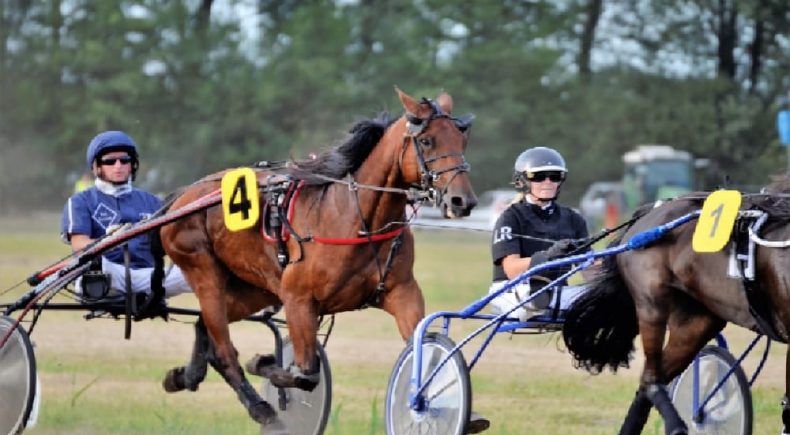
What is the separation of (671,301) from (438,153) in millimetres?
1111

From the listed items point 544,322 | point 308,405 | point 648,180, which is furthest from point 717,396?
point 648,180

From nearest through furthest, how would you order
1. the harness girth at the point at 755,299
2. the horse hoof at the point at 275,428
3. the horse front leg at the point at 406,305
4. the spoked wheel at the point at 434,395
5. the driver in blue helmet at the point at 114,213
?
the harness girth at the point at 755,299
the spoked wheel at the point at 434,395
the horse front leg at the point at 406,305
the horse hoof at the point at 275,428
the driver in blue helmet at the point at 114,213

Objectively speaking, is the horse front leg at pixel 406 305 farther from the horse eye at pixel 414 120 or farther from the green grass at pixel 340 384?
the horse eye at pixel 414 120

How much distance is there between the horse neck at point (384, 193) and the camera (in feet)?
21.1

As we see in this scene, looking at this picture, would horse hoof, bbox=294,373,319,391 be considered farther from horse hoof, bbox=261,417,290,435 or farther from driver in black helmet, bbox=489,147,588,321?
driver in black helmet, bbox=489,147,588,321

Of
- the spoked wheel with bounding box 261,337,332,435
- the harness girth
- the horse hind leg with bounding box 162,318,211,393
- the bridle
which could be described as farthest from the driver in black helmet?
the horse hind leg with bounding box 162,318,211,393

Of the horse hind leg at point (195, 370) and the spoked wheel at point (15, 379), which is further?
the horse hind leg at point (195, 370)

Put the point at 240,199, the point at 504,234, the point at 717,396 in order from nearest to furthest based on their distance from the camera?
the point at 717,396
the point at 504,234
the point at 240,199

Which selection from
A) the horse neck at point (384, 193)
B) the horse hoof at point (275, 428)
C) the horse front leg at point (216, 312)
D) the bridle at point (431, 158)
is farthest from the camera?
the horse front leg at point (216, 312)

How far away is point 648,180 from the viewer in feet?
120

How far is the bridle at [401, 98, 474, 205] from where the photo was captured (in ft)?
19.7

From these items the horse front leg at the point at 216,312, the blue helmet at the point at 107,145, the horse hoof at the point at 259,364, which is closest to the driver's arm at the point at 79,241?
the blue helmet at the point at 107,145

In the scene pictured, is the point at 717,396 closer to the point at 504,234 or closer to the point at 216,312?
the point at 504,234

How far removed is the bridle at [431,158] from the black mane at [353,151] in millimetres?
333
